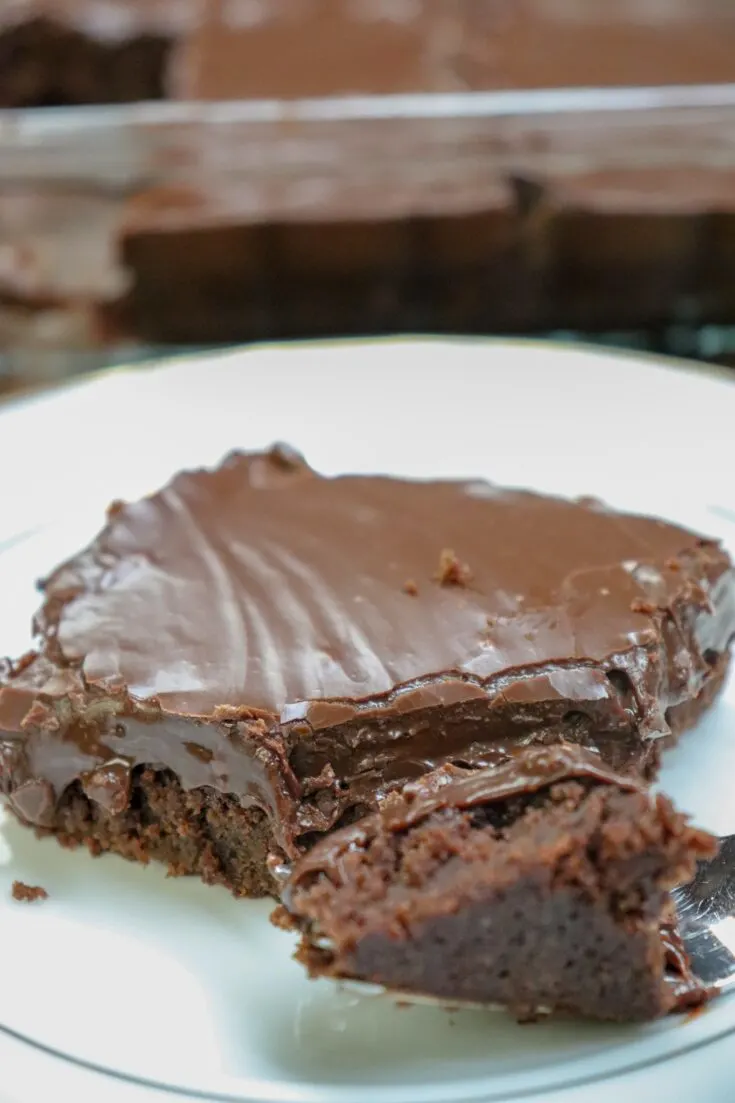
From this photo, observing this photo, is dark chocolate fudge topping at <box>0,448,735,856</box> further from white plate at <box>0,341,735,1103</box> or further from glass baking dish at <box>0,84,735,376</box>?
glass baking dish at <box>0,84,735,376</box>

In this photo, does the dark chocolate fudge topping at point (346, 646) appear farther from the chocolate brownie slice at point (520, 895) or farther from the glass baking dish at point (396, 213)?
the glass baking dish at point (396, 213)

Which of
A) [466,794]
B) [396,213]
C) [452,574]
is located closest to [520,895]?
[466,794]

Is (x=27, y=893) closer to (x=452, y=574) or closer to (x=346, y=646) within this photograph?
(x=346, y=646)

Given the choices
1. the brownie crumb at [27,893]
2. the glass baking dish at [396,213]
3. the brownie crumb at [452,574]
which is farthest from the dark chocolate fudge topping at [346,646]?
the glass baking dish at [396,213]

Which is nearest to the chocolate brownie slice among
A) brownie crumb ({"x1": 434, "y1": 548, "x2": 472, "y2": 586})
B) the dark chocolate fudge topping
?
the dark chocolate fudge topping

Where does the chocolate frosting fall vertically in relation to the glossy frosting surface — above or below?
below
